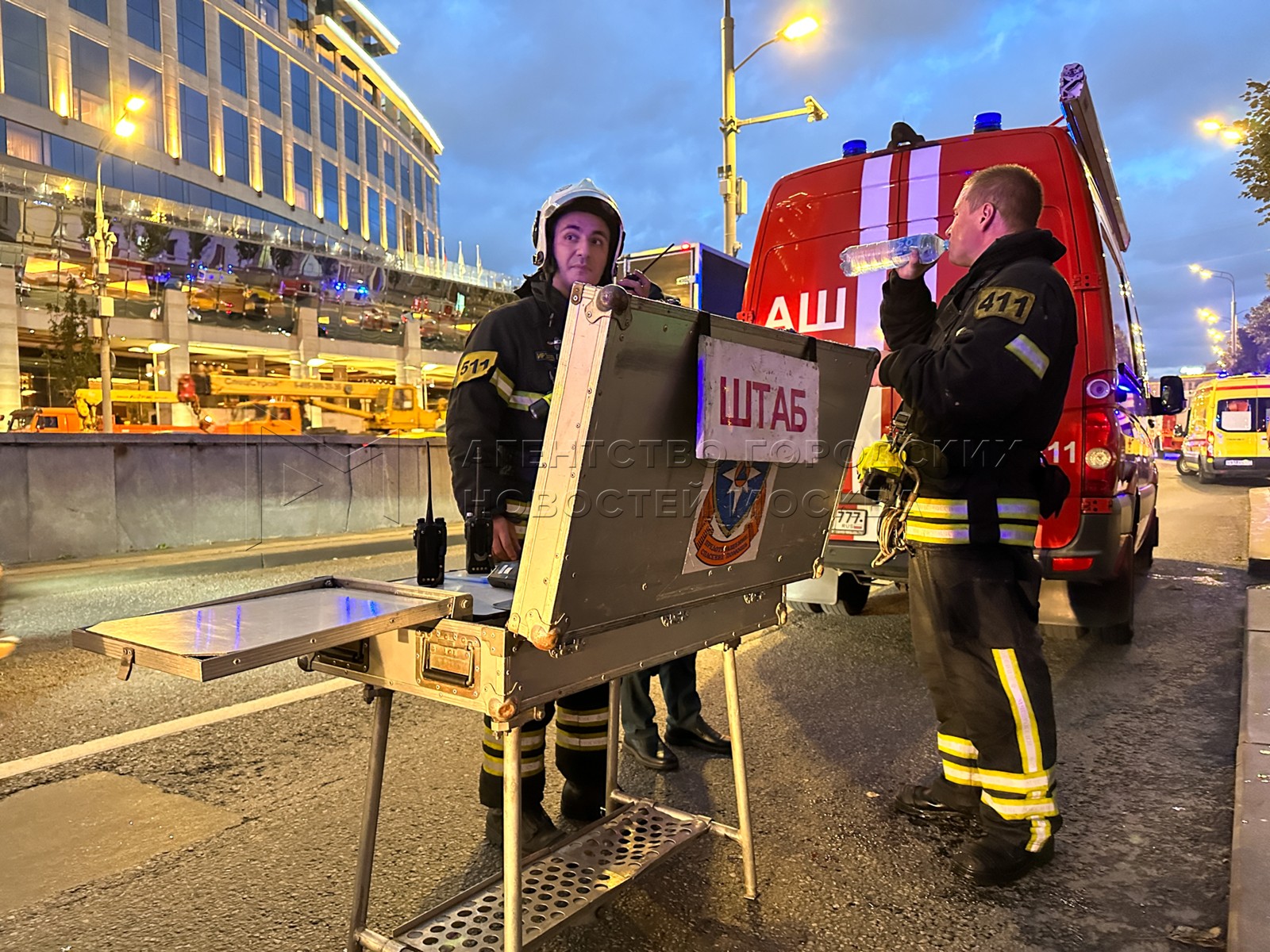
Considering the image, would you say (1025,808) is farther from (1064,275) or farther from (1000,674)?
(1064,275)

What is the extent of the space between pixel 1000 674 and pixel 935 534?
0.46 m

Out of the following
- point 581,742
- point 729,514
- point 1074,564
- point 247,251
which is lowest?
point 581,742

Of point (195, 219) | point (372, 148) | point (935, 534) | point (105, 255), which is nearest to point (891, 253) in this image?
point (935, 534)

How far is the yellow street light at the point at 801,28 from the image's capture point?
1237cm

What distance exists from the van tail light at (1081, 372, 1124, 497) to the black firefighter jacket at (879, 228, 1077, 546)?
1.45 metres

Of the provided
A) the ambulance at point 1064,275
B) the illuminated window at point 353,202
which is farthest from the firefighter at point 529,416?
the illuminated window at point 353,202

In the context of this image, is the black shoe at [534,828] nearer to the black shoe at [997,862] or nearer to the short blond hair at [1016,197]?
the black shoe at [997,862]

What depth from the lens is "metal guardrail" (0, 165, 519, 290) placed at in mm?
29297

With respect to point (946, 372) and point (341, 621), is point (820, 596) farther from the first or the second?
point (341, 621)

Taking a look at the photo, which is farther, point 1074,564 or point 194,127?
point 194,127

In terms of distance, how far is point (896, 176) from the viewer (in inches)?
178

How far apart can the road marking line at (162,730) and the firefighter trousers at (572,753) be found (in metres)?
0.86

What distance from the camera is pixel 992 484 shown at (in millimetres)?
2568

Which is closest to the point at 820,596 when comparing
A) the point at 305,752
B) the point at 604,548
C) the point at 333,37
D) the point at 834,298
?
the point at 834,298
